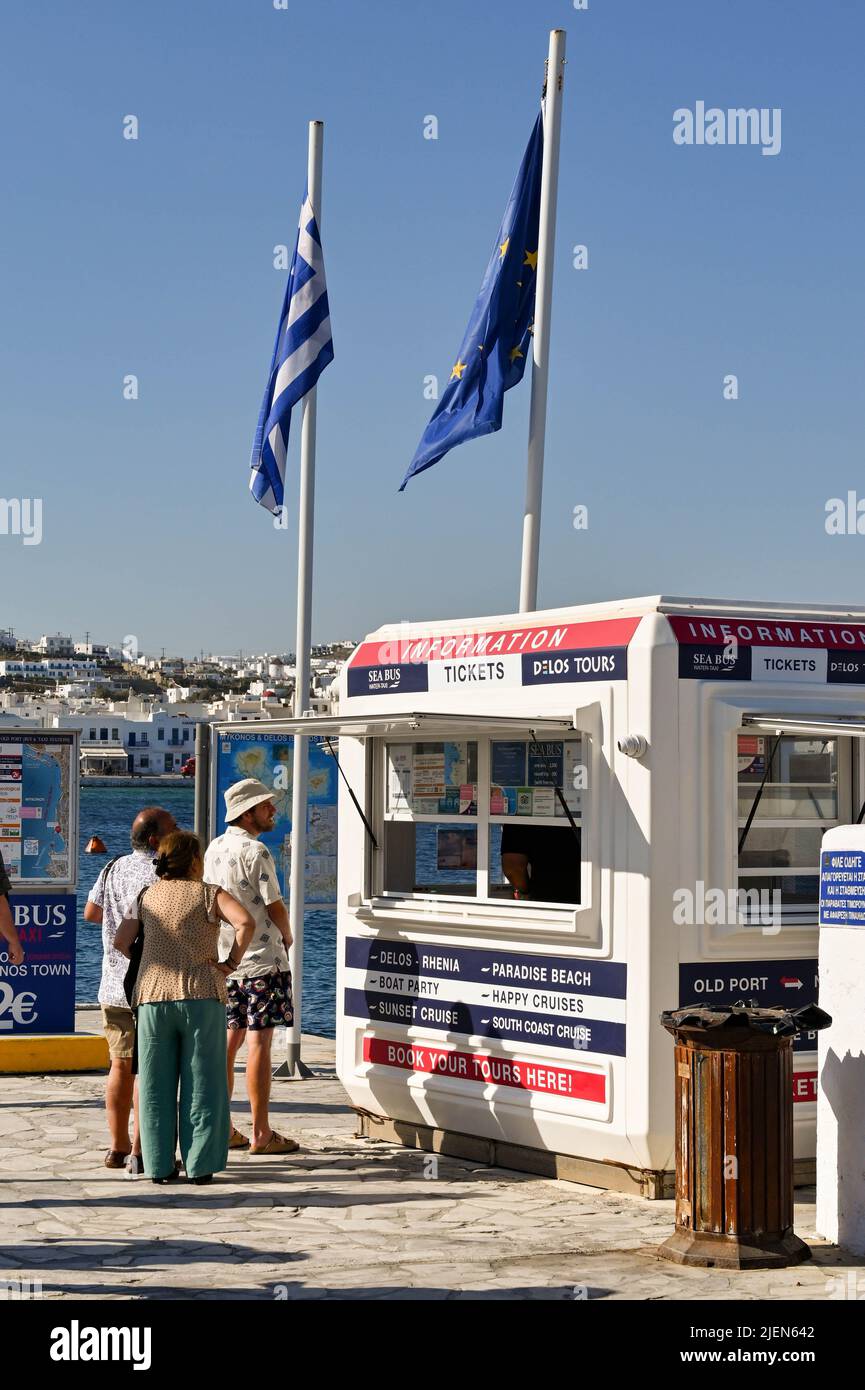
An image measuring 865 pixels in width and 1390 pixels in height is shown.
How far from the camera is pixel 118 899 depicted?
28.7 ft

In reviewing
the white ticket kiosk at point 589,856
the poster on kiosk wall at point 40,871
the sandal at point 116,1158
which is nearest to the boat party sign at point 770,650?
the white ticket kiosk at point 589,856

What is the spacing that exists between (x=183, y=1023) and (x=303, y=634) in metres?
4.30

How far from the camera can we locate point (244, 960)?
9.06 meters

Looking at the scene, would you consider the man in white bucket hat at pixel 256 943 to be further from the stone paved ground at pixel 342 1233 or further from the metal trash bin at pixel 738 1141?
the metal trash bin at pixel 738 1141

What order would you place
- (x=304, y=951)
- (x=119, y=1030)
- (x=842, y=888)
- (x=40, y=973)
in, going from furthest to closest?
(x=304, y=951), (x=40, y=973), (x=119, y=1030), (x=842, y=888)

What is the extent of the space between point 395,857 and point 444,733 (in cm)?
95

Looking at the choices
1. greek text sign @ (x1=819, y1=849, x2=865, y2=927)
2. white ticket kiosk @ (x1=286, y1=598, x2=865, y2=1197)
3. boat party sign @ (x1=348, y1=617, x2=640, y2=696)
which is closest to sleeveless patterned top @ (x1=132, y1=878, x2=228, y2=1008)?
white ticket kiosk @ (x1=286, y1=598, x2=865, y2=1197)

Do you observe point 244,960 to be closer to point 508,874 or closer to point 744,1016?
point 508,874

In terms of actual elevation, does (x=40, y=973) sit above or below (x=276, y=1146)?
above

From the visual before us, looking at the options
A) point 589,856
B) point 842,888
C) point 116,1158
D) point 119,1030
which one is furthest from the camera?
point 116,1158

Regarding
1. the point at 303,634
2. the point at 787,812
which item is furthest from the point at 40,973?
the point at 787,812

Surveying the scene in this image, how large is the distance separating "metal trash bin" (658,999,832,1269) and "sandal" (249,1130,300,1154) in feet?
9.27

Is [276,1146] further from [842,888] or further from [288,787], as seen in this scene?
[288,787]

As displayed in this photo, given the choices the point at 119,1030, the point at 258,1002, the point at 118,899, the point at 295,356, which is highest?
the point at 295,356
